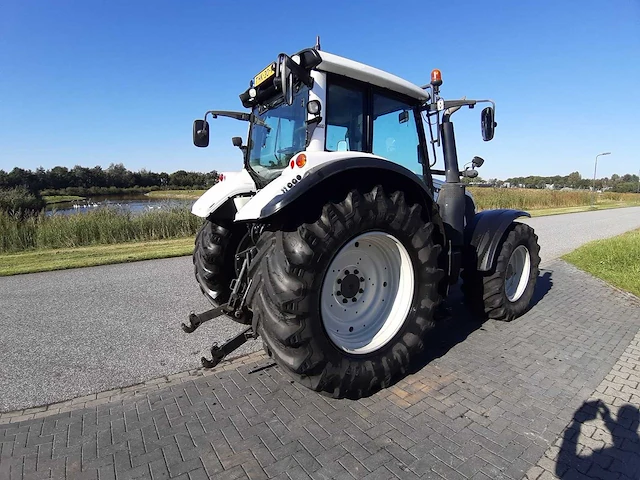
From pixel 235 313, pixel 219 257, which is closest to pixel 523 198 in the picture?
pixel 219 257

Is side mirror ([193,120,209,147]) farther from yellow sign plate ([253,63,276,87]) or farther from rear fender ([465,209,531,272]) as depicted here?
rear fender ([465,209,531,272])

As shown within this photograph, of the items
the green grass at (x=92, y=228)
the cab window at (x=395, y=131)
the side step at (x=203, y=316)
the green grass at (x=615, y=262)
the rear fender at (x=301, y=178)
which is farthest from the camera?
the green grass at (x=92, y=228)

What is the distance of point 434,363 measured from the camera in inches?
130

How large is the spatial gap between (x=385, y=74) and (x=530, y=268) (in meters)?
3.19

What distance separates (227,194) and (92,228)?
393 inches

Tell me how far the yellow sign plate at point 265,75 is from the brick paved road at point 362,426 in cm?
257

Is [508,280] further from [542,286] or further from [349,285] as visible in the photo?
[349,285]

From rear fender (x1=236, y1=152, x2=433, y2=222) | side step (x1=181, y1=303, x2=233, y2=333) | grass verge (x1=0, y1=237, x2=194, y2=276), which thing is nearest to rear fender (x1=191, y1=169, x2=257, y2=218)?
side step (x1=181, y1=303, x2=233, y2=333)

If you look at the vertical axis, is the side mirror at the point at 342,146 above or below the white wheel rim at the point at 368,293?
above

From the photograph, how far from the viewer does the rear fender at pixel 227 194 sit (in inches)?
142

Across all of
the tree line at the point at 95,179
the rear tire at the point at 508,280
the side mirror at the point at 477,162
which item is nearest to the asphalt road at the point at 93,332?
the rear tire at the point at 508,280

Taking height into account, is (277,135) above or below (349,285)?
above

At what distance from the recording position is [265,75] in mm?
3205

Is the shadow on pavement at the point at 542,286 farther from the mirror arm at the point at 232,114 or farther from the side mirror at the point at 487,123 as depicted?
the mirror arm at the point at 232,114
